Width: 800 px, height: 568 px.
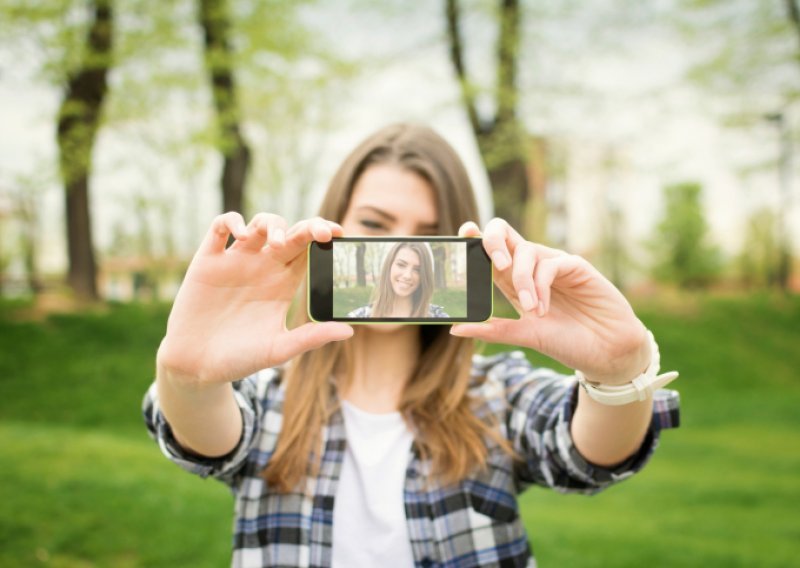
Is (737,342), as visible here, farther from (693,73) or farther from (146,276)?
(146,276)

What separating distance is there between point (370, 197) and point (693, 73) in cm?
1435

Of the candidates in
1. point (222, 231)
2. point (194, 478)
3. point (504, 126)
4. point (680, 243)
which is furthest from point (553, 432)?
point (680, 243)

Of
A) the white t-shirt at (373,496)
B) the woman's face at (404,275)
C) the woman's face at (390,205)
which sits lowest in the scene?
the white t-shirt at (373,496)

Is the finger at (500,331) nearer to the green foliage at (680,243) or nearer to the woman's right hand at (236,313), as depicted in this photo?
the woman's right hand at (236,313)

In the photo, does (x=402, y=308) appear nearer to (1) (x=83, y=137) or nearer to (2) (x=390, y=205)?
(2) (x=390, y=205)

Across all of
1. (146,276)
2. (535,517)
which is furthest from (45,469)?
(146,276)

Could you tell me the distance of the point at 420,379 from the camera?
82.5 inches

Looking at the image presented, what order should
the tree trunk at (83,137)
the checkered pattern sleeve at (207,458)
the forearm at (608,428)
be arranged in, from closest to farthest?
the forearm at (608,428)
the checkered pattern sleeve at (207,458)
the tree trunk at (83,137)

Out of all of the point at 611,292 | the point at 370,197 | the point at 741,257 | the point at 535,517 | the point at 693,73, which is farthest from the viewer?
the point at 741,257

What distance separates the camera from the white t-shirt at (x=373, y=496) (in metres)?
1.81

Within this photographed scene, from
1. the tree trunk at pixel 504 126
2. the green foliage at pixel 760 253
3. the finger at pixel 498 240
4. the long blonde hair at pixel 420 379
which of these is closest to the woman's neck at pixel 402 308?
the finger at pixel 498 240

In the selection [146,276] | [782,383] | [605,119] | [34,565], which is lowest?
[782,383]

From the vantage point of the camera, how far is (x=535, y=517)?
5992mm

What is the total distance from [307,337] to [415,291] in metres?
0.28
